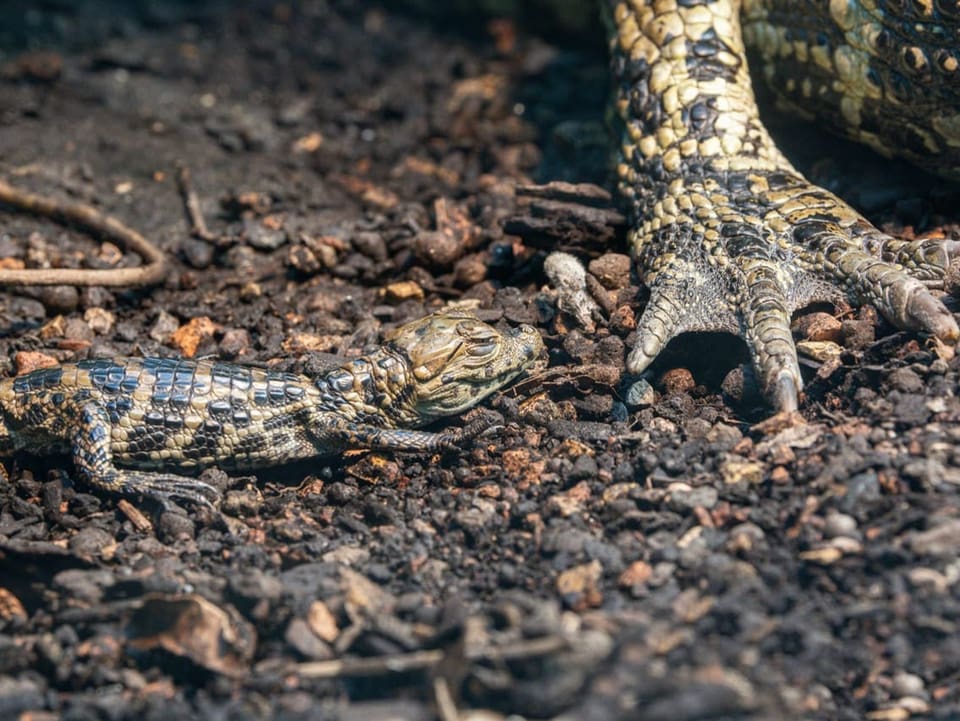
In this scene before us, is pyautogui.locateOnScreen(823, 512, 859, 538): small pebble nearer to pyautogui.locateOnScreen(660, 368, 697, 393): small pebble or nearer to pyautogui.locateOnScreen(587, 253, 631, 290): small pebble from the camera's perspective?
pyautogui.locateOnScreen(660, 368, 697, 393): small pebble

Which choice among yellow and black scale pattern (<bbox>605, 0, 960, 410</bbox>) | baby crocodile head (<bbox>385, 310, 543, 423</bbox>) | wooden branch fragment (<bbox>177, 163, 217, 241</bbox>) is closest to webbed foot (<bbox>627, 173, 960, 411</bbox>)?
yellow and black scale pattern (<bbox>605, 0, 960, 410</bbox>)

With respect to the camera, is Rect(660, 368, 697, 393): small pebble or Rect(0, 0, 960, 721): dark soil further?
Rect(660, 368, 697, 393): small pebble

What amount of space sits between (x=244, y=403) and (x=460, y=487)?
110 cm

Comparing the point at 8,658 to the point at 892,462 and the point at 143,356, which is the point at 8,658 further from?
the point at 892,462

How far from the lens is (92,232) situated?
17.1ft

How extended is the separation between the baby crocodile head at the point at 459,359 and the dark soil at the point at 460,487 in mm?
127

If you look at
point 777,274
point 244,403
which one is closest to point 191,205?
point 244,403

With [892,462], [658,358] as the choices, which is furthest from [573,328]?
[892,462]

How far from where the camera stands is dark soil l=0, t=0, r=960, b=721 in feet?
8.84

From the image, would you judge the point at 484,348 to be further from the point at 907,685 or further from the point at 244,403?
the point at 907,685

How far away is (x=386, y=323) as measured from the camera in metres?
4.69

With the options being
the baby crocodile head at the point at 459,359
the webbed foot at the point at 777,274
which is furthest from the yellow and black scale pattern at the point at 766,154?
the baby crocodile head at the point at 459,359

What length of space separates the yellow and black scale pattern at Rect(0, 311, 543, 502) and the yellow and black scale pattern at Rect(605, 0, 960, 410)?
0.74m

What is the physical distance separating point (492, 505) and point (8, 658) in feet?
5.05
